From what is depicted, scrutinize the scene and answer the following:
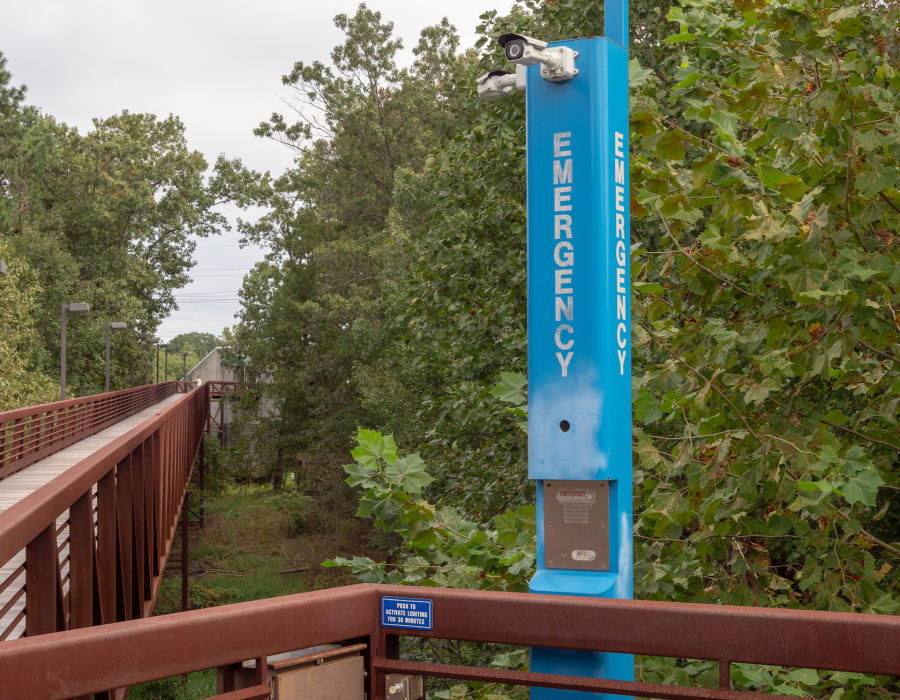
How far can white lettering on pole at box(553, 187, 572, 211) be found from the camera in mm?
2695

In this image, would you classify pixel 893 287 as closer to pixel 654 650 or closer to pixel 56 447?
pixel 654 650

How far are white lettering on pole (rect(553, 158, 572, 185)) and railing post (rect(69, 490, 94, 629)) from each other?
14.2 feet

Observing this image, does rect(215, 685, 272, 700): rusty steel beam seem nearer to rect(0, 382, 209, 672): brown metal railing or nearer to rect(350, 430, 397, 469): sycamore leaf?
rect(0, 382, 209, 672): brown metal railing

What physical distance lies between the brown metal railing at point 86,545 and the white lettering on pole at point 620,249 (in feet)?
6.24

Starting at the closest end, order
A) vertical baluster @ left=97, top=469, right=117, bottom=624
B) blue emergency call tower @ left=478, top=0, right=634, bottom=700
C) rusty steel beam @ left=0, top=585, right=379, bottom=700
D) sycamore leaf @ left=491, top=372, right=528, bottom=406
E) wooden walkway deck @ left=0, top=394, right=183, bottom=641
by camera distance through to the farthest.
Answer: rusty steel beam @ left=0, top=585, right=379, bottom=700 → blue emergency call tower @ left=478, top=0, right=634, bottom=700 → sycamore leaf @ left=491, top=372, right=528, bottom=406 → wooden walkway deck @ left=0, top=394, right=183, bottom=641 → vertical baluster @ left=97, top=469, right=117, bottom=624

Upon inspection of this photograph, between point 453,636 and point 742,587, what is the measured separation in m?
2.54

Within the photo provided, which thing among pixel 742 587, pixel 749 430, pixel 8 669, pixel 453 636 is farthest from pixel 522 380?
pixel 8 669

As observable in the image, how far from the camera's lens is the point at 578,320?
266 cm

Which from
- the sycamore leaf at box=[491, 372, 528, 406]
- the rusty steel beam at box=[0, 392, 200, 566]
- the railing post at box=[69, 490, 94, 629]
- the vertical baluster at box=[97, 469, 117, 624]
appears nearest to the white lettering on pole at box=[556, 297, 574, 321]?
the sycamore leaf at box=[491, 372, 528, 406]

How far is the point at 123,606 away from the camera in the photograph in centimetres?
794

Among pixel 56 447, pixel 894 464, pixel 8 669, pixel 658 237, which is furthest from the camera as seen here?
pixel 56 447

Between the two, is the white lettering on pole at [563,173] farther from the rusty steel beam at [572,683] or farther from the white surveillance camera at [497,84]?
the rusty steel beam at [572,683]

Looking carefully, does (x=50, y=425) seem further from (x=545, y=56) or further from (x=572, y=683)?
(x=572, y=683)

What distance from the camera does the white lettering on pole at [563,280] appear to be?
2.67 meters
